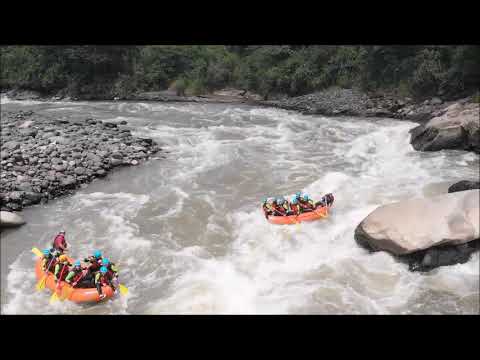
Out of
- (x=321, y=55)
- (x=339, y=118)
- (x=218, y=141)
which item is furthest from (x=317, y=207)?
(x=321, y=55)

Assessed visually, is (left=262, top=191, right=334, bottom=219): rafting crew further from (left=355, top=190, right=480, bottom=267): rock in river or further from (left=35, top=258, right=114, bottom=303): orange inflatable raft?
→ (left=35, top=258, right=114, bottom=303): orange inflatable raft

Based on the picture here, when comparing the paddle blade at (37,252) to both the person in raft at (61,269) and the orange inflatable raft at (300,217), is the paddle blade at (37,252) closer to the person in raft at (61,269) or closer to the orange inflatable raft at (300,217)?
the person in raft at (61,269)

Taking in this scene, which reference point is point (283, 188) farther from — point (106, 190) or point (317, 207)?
point (106, 190)

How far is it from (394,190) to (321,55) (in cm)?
1592

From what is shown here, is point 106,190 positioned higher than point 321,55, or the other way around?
point 321,55

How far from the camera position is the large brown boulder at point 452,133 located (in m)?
12.8

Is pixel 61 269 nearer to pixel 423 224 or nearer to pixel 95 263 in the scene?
pixel 95 263

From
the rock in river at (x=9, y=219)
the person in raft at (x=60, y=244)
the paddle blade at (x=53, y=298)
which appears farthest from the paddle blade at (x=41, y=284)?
the rock in river at (x=9, y=219)

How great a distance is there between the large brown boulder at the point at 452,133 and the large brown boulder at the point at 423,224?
6106 millimetres

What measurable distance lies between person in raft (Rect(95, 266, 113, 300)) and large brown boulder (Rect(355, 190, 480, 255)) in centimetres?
476

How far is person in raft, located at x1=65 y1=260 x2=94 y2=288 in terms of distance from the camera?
22.2 feet

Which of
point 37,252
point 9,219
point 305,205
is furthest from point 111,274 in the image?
point 305,205

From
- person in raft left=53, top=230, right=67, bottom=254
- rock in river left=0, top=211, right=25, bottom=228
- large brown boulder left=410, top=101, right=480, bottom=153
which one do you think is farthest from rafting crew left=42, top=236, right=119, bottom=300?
large brown boulder left=410, top=101, right=480, bottom=153

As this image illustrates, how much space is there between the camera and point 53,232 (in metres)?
8.80
